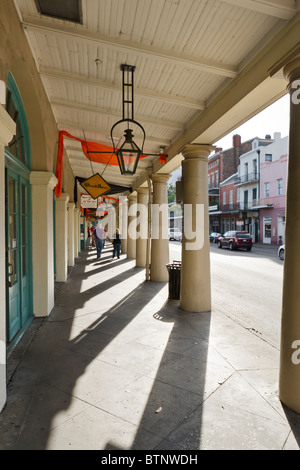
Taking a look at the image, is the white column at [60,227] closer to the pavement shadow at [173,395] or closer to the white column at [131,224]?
the pavement shadow at [173,395]

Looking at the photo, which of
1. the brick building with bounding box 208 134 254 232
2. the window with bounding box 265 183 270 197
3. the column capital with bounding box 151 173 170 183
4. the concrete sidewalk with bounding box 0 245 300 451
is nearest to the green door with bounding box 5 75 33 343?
the concrete sidewalk with bounding box 0 245 300 451

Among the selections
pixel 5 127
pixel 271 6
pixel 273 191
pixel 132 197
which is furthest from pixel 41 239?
pixel 273 191

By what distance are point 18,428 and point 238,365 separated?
8.83 ft

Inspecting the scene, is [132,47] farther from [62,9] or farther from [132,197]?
[132,197]

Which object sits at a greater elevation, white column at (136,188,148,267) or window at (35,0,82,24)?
window at (35,0,82,24)

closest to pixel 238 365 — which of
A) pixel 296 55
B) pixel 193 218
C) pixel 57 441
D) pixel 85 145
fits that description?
pixel 57 441

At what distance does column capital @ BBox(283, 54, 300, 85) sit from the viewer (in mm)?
2918

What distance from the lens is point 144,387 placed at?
342 centimetres

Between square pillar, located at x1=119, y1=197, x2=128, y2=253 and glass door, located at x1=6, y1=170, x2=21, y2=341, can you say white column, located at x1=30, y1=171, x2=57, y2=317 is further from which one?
square pillar, located at x1=119, y1=197, x2=128, y2=253

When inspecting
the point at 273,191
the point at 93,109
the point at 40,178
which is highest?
the point at 273,191

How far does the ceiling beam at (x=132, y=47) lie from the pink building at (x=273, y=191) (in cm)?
2609

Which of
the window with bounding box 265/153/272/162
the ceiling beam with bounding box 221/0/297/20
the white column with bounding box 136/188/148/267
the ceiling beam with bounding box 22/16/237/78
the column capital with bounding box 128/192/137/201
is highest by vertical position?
the window with bounding box 265/153/272/162

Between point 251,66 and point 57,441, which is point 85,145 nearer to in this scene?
point 251,66

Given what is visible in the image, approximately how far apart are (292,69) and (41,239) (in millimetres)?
4782
